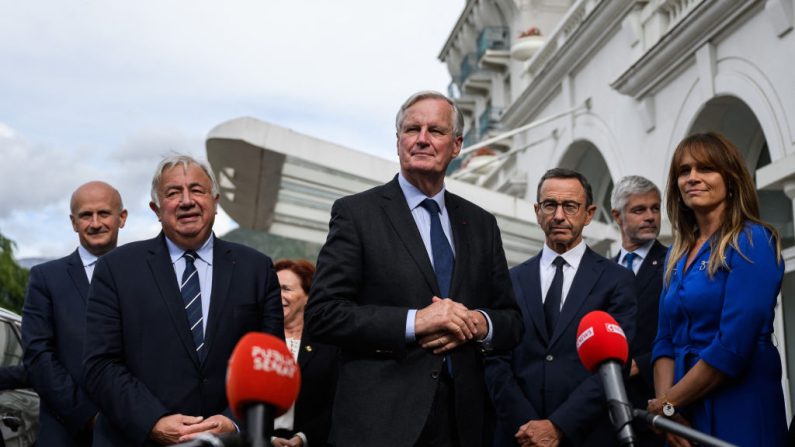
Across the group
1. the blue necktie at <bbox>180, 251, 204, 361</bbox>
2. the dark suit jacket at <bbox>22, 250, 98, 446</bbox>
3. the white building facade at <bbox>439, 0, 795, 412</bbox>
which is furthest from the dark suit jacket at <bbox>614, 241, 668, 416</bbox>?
the white building facade at <bbox>439, 0, 795, 412</bbox>

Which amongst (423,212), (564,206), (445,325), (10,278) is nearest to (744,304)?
(445,325)

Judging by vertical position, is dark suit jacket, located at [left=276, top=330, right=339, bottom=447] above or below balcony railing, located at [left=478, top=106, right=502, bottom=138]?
below

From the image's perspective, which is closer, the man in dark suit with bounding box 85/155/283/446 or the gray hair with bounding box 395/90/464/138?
the man in dark suit with bounding box 85/155/283/446

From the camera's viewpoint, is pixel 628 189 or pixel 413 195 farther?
pixel 628 189

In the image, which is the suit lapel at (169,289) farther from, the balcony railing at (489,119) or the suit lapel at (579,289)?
the balcony railing at (489,119)

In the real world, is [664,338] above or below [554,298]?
below

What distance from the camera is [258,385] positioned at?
8.10 ft

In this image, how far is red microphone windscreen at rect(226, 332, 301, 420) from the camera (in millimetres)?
2461

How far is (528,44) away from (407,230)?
20608 mm

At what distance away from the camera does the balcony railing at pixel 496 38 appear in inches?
1170

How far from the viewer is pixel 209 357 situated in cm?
438

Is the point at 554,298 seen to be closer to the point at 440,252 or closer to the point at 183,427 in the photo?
the point at 440,252

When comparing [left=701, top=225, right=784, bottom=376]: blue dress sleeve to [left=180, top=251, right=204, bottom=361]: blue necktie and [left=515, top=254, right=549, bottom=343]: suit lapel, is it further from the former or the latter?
[left=180, top=251, right=204, bottom=361]: blue necktie

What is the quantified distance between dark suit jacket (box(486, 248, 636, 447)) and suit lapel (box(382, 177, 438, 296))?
1301 millimetres
